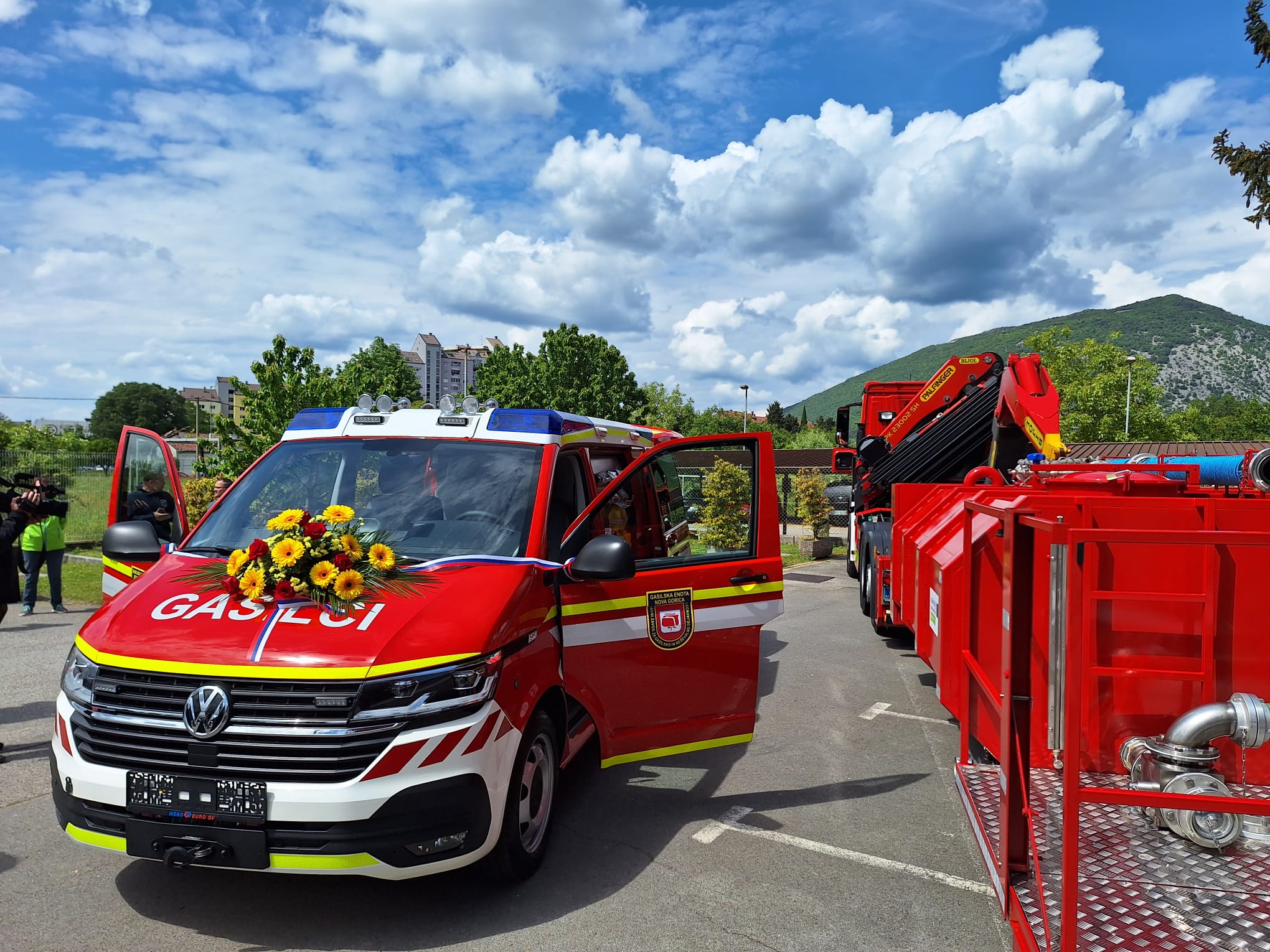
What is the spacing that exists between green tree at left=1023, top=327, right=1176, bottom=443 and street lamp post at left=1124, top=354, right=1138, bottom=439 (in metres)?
0.12

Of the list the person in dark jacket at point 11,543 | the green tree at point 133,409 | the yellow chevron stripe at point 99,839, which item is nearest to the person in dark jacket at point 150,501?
the person in dark jacket at point 11,543

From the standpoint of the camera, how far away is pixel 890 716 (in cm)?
684

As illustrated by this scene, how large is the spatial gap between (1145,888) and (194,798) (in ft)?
11.0

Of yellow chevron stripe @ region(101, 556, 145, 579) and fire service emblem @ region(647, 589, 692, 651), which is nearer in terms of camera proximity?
fire service emblem @ region(647, 589, 692, 651)

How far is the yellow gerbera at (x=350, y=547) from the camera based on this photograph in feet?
12.0

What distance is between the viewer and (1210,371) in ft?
604

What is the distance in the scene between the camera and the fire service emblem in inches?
173

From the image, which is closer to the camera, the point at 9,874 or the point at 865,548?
the point at 9,874

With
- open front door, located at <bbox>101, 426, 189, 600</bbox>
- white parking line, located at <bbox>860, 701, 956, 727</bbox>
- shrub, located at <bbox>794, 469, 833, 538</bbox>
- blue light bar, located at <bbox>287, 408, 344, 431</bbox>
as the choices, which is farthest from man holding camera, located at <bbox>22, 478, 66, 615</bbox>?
shrub, located at <bbox>794, 469, 833, 538</bbox>

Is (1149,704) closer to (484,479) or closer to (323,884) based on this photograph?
(484,479)

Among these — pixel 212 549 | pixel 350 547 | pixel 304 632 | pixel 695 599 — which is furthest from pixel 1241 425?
pixel 304 632

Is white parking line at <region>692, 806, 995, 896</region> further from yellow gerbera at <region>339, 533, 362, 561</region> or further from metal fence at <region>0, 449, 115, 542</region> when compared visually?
metal fence at <region>0, 449, 115, 542</region>

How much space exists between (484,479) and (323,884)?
201 centimetres

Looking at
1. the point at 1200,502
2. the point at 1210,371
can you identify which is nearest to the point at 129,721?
the point at 1200,502
